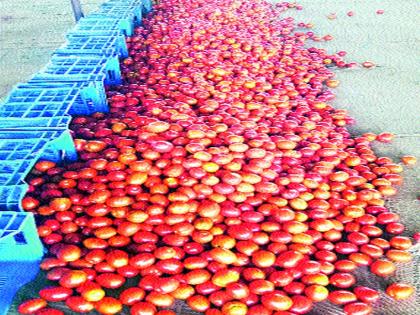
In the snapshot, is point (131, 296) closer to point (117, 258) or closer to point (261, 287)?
point (117, 258)

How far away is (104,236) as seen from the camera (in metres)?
2.10

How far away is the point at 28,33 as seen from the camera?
5270 mm

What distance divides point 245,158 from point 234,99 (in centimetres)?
83

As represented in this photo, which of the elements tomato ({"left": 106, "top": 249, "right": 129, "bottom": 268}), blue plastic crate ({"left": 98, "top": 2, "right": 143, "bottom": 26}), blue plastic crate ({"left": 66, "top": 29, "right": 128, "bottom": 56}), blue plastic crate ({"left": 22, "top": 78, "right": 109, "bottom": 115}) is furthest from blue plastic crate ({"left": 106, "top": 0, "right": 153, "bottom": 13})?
tomato ({"left": 106, "top": 249, "right": 129, "bottom": 268})

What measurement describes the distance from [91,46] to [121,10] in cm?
112

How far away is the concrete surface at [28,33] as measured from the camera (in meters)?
4.32

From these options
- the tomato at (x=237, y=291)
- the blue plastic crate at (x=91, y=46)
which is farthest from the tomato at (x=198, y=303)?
the blue plastic crate at (x=91, y=46)

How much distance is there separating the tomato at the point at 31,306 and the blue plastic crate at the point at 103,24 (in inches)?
118

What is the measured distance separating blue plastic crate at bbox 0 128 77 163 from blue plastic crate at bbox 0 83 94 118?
21 cm

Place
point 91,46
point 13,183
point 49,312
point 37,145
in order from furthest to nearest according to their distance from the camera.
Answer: point 91,46
point 37,145
point 13,183
point 49,312

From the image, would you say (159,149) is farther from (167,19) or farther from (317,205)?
(167,19)

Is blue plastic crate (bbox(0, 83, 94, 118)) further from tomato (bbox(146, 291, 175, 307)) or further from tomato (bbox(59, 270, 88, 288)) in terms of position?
tomato (bbox(146, 291, 175, 307))

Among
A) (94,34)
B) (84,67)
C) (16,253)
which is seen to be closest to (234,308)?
(16,253)

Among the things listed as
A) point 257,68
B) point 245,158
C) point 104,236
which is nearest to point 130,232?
point 104,236
